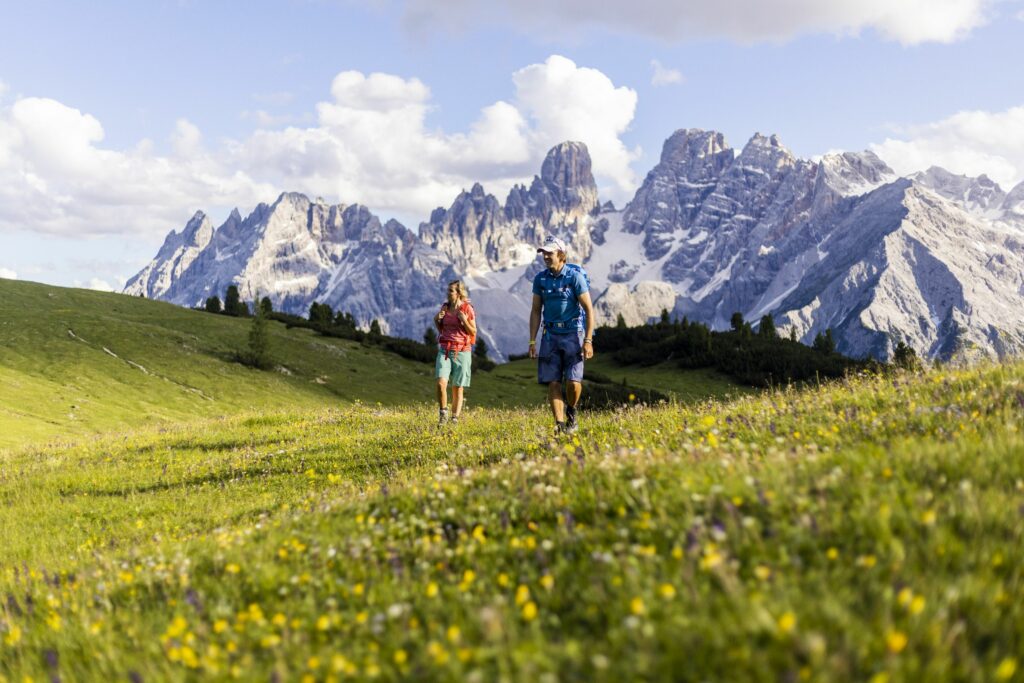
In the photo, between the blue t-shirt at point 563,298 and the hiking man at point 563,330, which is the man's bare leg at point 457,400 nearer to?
the hiking man at point 563,330

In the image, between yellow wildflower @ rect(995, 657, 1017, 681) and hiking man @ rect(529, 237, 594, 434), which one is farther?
hiking man @ rect(529, 237, 594, 434)

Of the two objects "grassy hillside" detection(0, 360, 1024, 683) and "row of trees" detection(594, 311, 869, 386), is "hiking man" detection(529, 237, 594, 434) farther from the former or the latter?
"row of trees" detection(594, 311, 869, 386)

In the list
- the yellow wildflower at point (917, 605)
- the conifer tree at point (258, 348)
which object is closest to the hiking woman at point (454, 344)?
the yellow wildflower at point (917, 605)

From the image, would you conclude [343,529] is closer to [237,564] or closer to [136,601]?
[237,564]

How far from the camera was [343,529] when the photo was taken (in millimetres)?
6414

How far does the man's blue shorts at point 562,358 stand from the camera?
12.8 m

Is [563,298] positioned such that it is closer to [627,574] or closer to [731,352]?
[627,574]

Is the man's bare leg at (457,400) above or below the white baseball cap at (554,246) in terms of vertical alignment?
below

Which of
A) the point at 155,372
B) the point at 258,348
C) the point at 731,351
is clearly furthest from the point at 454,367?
the point at 731,351

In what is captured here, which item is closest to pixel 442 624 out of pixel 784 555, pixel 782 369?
pixel 784 555

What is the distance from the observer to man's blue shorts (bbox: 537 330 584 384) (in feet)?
42.0

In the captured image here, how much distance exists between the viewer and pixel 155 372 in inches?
2104

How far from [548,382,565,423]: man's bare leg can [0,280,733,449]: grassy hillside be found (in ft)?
72.0

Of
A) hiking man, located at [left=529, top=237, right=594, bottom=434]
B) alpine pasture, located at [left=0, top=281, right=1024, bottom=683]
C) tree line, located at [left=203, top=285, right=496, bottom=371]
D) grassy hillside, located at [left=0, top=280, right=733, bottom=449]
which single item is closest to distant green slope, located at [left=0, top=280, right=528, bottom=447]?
grassy hillside, located at [left=0, top=280, right=733, bottom=449]
